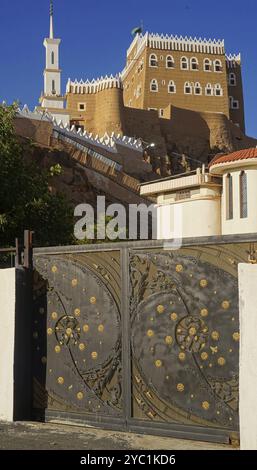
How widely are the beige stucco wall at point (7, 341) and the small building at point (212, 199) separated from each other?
42.4 ft

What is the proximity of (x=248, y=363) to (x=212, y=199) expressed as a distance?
16.9 metres

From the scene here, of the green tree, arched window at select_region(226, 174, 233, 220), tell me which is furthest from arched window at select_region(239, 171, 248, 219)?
the green tree

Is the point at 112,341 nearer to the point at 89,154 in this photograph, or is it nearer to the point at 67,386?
the point at 67,386

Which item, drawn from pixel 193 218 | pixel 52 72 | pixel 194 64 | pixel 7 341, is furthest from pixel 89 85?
pixel 7 341

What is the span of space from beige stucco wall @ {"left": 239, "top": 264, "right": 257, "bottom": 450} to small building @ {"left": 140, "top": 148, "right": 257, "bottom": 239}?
1364 cm

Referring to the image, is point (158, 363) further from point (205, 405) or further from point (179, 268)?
point (179, 268)

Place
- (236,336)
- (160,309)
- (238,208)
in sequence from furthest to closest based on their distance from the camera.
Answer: (238,208)
(160,309)
(236,336)

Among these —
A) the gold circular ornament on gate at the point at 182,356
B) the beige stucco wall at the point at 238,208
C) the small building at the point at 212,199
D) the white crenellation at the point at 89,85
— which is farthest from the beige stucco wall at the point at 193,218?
the white crenellation at the point at 89,85

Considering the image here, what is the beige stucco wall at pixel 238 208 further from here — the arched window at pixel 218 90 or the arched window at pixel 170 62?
the arched window at pixel 170 62

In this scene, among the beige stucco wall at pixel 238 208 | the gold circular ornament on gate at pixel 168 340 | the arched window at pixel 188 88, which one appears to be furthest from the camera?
the arched window at pixel 188 88

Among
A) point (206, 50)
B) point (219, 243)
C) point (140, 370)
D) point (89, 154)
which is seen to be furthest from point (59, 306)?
point (206, 50)

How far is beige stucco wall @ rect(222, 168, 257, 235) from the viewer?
60.0 feet

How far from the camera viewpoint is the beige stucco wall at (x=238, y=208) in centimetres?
1830

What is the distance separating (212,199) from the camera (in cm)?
2088
